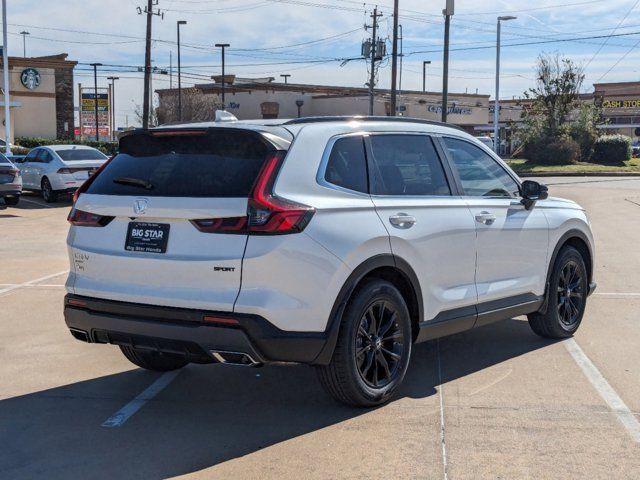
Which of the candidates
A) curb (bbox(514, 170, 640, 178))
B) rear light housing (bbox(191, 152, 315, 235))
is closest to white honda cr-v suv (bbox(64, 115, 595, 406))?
rear light housing (bbox(191, 152, 315, 235))

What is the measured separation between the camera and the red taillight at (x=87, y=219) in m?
5.26

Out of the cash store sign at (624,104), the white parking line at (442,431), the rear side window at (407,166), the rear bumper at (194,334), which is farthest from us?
the cash store sign at (624,104)

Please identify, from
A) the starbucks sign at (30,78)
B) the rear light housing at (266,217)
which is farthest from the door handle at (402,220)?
the starbucks sign at (30,78)

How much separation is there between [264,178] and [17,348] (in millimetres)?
3374

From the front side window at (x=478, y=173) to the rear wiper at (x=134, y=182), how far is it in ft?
7.72

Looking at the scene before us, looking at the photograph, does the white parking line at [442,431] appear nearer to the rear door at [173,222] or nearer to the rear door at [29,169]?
the rear door at [173,222]

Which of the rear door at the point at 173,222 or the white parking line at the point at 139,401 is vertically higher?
the rear door at the point at 173,222

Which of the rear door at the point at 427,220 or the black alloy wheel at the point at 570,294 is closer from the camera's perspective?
the rear door at the point at 427,220

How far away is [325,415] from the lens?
5.30m

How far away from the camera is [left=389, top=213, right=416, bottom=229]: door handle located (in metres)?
5.39

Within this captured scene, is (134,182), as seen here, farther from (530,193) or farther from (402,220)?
(530,193)

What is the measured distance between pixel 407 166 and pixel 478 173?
0.91m

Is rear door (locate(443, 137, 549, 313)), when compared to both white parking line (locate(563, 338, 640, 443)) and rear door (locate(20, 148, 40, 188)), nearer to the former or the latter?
white parking line (locate(563, 338, 640, 443))

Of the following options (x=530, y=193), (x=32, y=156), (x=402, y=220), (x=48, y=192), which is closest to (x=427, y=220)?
(x=402, y=220)
